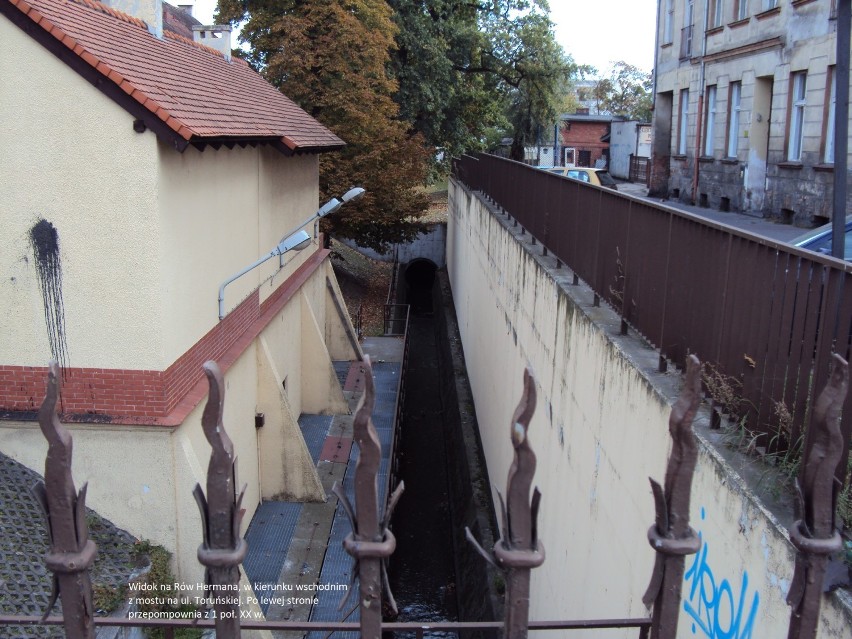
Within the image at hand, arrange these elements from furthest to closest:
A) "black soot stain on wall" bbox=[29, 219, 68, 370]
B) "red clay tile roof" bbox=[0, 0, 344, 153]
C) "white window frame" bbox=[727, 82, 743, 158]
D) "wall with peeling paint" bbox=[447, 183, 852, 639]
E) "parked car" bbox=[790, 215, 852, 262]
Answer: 1. "white window frame" bbox=[727, 82, 743, 158]
2. "parked car" bbox=[790, 215, 852, 262]
3. "black soot stain on wall" bbox=[29, 219, 68, 370]
4. "red clay tile roof" bbox=[0, 0, 344, 153]
5. "wall with peeling paint" bbox=[447, 183, 852, 639]

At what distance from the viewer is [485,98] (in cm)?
3152

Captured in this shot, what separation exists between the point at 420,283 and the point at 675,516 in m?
36.5

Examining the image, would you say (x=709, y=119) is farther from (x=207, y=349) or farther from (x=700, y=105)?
(x=207, y=349)

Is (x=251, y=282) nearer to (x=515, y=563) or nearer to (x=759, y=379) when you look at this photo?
(x=759, y=379)

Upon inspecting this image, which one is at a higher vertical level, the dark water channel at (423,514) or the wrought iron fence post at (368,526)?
the wrought iron fence post at (368,526)

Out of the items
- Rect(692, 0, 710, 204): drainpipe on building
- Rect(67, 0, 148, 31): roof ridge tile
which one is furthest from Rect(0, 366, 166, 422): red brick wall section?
Rect(692, 0, 710, 204): drainpipe on building

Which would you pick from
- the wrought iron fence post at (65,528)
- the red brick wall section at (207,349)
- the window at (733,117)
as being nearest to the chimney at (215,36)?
the red brick wall section at (207,349)

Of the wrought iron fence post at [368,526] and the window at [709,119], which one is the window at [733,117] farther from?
the wrought iron fence post at [368,526]

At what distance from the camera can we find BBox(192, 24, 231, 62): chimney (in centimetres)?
1789

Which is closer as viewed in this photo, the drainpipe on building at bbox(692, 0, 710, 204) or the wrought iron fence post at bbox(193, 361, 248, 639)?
the wrought iron fence post at bbox(193, 361, 248, 639)

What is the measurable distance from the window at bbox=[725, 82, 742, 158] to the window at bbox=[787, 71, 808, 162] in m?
3.27

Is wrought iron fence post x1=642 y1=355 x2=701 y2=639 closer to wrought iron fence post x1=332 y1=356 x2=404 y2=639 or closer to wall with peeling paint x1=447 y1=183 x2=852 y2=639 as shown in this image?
wrought iron fence post x1=332 y1=356 x2=404 y2=639

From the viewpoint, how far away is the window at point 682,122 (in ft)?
81.6

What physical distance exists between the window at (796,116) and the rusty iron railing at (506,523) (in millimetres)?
16621
